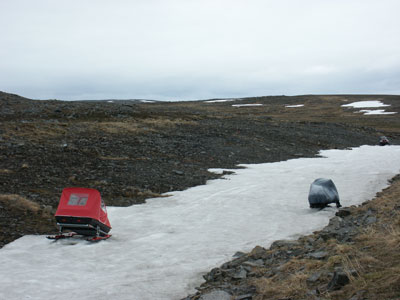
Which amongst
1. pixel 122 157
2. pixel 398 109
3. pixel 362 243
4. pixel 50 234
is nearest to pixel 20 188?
pixel 50 234

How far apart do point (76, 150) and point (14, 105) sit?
2062 cm

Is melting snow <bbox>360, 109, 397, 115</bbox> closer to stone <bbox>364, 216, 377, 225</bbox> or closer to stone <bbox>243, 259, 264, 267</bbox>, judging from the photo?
stone <bbox>364, 216, 377, 225</bbox>

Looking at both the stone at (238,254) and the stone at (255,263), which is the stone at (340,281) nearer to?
the stone at (255,263)

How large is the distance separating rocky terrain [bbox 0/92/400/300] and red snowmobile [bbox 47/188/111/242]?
1.66 meters

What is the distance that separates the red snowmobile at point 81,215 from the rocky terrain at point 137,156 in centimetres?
166

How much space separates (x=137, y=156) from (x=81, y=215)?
15.5m

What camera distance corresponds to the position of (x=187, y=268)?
9.82m

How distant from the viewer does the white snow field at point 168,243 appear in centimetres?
870

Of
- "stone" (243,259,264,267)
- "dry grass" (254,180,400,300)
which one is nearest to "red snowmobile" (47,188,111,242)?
"stone" (243,259,264,267)

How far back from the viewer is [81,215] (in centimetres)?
1209

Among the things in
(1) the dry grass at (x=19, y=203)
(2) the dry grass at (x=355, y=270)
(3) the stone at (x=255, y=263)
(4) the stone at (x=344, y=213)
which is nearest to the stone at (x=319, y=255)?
(2) the dry grass at (x=355, y=270)

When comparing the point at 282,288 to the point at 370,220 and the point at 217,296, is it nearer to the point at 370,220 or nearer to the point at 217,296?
the point at 217,296

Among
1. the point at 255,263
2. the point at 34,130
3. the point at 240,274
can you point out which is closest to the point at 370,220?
the point at 255,263

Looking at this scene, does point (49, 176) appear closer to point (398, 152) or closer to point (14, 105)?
point (14, 105)
